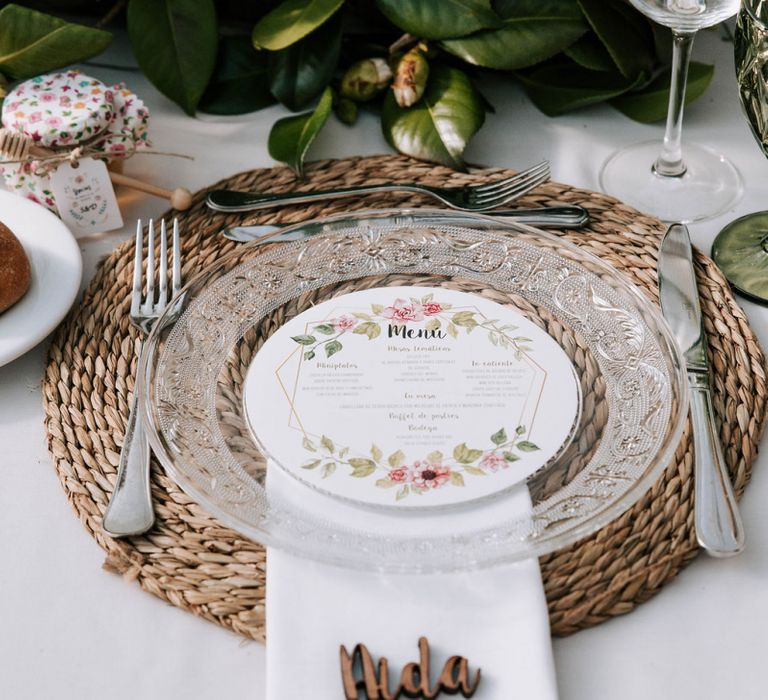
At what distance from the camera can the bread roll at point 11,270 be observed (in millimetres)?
659

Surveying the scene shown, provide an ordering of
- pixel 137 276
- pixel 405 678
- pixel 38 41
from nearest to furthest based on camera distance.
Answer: pixel 405 678 → pixel 137 276 → pixel 38 41

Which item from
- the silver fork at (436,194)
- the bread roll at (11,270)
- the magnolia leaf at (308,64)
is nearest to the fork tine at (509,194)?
the silver fork at (436,194)

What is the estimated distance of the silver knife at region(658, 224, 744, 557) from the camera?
1.74ft

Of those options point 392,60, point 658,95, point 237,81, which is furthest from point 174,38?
point 658,95

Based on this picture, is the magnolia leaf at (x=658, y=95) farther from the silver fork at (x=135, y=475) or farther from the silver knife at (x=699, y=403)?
the silver fork at (x=135, y=475)

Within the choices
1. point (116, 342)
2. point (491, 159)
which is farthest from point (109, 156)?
point (491, 159)

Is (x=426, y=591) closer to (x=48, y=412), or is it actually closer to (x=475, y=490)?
(x=475, y=490)

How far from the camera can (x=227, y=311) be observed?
64cm

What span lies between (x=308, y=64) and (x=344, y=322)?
34 cm

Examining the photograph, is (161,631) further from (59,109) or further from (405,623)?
(59,109)

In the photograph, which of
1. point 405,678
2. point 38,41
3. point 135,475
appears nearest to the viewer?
point 405,678

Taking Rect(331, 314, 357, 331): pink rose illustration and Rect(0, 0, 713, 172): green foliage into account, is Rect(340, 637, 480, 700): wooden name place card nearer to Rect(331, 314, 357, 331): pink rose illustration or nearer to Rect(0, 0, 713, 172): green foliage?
Rect(331, 314, 357, 331): pink rose illustration

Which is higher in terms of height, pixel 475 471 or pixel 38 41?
pixel 38 41

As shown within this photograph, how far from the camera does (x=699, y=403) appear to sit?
0.59 meters
